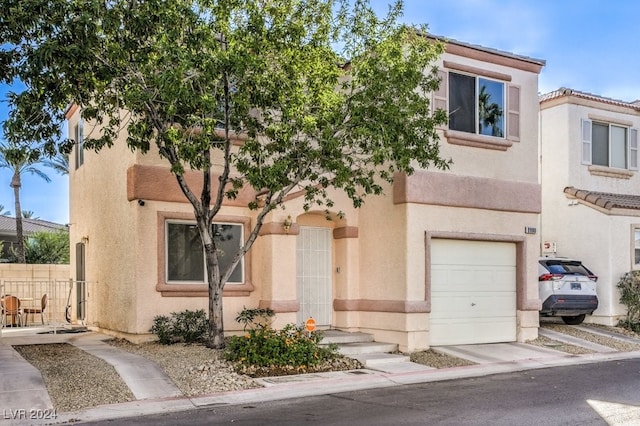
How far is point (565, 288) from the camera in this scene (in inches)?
682

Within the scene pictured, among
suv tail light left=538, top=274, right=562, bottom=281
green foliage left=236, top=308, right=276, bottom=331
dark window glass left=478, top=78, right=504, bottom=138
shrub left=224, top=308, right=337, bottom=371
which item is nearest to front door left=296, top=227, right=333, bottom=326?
green foliage left=236, top=308, right=276, bottom=331

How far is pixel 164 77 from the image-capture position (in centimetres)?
998

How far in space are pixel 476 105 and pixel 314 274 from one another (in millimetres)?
5353

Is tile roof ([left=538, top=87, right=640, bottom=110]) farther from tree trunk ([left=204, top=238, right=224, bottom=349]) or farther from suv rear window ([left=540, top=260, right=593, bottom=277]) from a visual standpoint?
tree trunk ([left=204, top=238, right=224, bottom=349])

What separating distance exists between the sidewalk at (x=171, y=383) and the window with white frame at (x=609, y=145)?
762 cm

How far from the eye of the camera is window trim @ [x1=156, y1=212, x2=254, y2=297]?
45.4ft

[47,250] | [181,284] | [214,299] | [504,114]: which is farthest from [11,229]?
[504,114]

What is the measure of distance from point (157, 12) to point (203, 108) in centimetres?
163

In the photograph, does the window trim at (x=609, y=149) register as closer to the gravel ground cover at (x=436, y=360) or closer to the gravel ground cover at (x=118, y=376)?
the gravel ground cover at (x=436, y=360)

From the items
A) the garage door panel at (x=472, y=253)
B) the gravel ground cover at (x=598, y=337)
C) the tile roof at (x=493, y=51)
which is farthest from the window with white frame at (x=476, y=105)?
the gravel ground cover at (x=598, y=337)

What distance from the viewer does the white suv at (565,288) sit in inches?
675

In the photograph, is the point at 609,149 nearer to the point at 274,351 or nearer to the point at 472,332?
the point at 472,332

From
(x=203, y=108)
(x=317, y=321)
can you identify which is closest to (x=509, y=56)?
(x=317, y=321)

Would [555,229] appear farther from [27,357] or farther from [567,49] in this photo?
[27,357]
